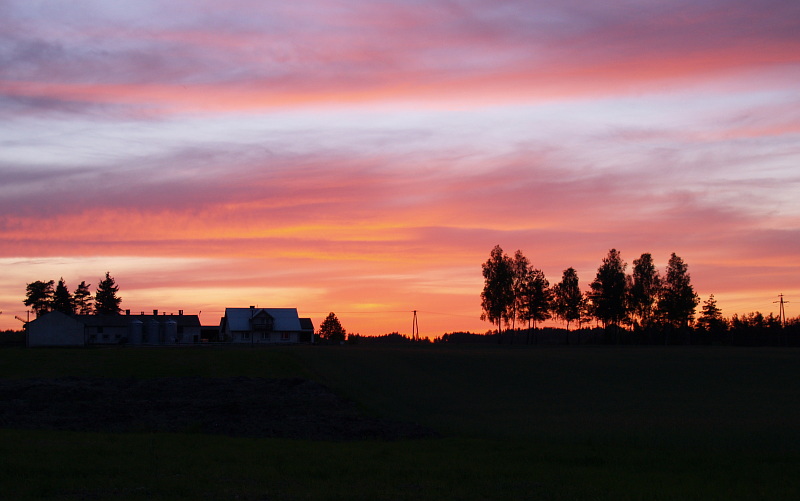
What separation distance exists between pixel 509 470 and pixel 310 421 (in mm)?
11752

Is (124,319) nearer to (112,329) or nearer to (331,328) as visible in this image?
(112,329)

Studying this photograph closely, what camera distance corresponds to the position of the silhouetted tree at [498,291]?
14125cm

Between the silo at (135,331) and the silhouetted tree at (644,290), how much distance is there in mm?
87579

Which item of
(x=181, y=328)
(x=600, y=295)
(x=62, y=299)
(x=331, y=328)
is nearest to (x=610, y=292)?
(x=600, y=295)

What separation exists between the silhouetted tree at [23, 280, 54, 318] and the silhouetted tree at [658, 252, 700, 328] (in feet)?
406

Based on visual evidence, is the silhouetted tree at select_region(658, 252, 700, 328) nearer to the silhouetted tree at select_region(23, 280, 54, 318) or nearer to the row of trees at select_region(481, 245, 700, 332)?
the row of trees at select_region(481, 245, 700, 332)

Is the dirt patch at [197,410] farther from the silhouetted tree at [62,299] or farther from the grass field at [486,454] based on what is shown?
the silhouetted tree at [62,299]

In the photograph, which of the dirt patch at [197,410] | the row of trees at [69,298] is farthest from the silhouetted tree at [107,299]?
the dirt patch at [197,410]

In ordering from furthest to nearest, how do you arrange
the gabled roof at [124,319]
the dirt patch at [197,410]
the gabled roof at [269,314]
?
the gabled roof at [269,314]
the gabled roof at [124,319]
the dirt patch at [197,410]

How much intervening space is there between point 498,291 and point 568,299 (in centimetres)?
1312

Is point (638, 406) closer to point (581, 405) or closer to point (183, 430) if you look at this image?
point (581, 405)

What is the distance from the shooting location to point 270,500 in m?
14.1

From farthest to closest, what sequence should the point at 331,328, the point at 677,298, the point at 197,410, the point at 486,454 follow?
1. the point at 331,328
2. the point at 677,298
3. the point at 197,410
4. the point at 486,454

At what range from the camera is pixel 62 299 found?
163500mm
